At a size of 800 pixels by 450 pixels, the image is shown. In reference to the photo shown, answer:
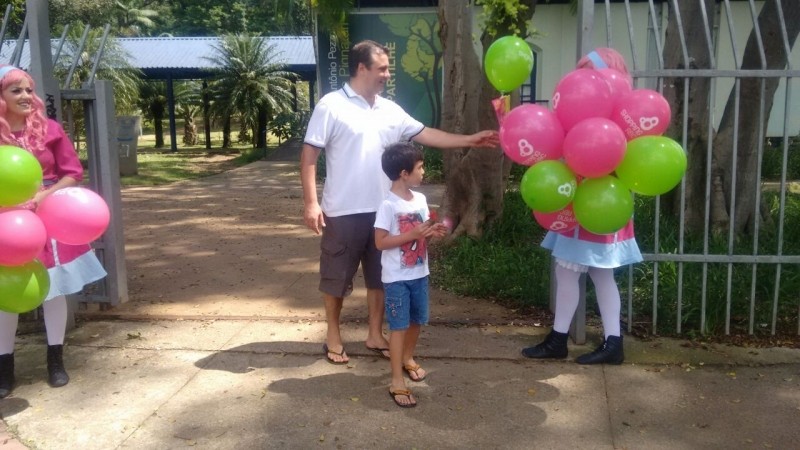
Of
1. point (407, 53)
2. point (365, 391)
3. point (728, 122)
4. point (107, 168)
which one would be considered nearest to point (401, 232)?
point (365, 391)

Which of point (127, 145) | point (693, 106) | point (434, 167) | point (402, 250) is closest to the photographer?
point (402, 250)

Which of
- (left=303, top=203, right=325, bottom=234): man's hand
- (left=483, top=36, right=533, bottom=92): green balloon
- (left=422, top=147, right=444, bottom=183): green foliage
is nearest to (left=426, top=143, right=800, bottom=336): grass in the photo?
(left=483, top=36, right=533, bottom=92): green balloon

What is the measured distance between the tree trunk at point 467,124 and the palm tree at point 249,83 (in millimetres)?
14771

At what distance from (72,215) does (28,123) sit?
2.28 feet

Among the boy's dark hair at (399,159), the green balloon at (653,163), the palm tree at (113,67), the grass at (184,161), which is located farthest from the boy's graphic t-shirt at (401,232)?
the palm tree at (113,67)

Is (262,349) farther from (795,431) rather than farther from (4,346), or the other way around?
(795,431)

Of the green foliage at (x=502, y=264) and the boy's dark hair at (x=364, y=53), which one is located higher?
the boy's dark hair at (x=364, y=53)

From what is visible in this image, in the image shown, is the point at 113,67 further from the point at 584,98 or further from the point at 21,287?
the point at 584,98

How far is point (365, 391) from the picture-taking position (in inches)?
158

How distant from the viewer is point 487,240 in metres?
6.96

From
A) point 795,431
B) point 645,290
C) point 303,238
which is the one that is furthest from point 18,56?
point 795,431

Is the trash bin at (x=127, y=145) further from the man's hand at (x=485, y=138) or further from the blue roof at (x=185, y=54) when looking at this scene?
the man's hand at (x=485, y=138)

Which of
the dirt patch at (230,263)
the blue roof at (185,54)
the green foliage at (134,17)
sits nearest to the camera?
the dirt patch at (230,263)

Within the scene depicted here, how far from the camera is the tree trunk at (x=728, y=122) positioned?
614 centimetres
